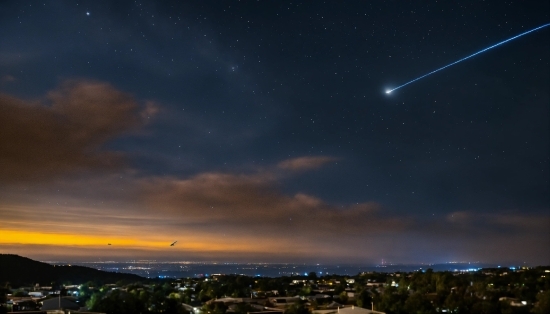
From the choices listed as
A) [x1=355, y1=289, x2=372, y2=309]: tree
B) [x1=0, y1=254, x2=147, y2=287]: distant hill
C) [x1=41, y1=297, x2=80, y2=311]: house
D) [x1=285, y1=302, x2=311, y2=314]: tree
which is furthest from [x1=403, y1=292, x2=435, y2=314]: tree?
Answer: [x1=0, y1=254, x2=147, y2=287]: distant hill

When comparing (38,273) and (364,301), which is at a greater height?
(38,273)

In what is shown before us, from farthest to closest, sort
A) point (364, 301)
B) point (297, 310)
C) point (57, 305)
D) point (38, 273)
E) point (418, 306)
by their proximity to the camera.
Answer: point (38, 273) < point (364, 301) < point (57, 305) < point (297, 310) < point (418, 306)

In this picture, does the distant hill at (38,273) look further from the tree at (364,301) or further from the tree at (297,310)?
the tree at (297,310)

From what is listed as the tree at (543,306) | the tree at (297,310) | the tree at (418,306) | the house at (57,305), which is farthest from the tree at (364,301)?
the house at (57,305)

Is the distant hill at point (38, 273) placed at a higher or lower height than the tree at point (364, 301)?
higher

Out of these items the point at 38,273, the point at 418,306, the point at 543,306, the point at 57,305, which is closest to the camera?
the point at 543,306

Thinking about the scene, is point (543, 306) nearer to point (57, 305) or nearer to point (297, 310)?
point (297, 310)

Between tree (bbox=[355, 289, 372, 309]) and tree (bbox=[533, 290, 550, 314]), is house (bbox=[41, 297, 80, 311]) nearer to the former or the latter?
tree (bbox=[355, 289, 372, 309])

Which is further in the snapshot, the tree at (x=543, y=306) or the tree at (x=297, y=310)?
the tree at (x=297, y=310)

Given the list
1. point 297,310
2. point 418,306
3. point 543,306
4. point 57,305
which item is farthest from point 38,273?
point 543,306

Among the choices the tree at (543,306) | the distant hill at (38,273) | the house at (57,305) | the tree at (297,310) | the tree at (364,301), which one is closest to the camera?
the tree at (543,306)
